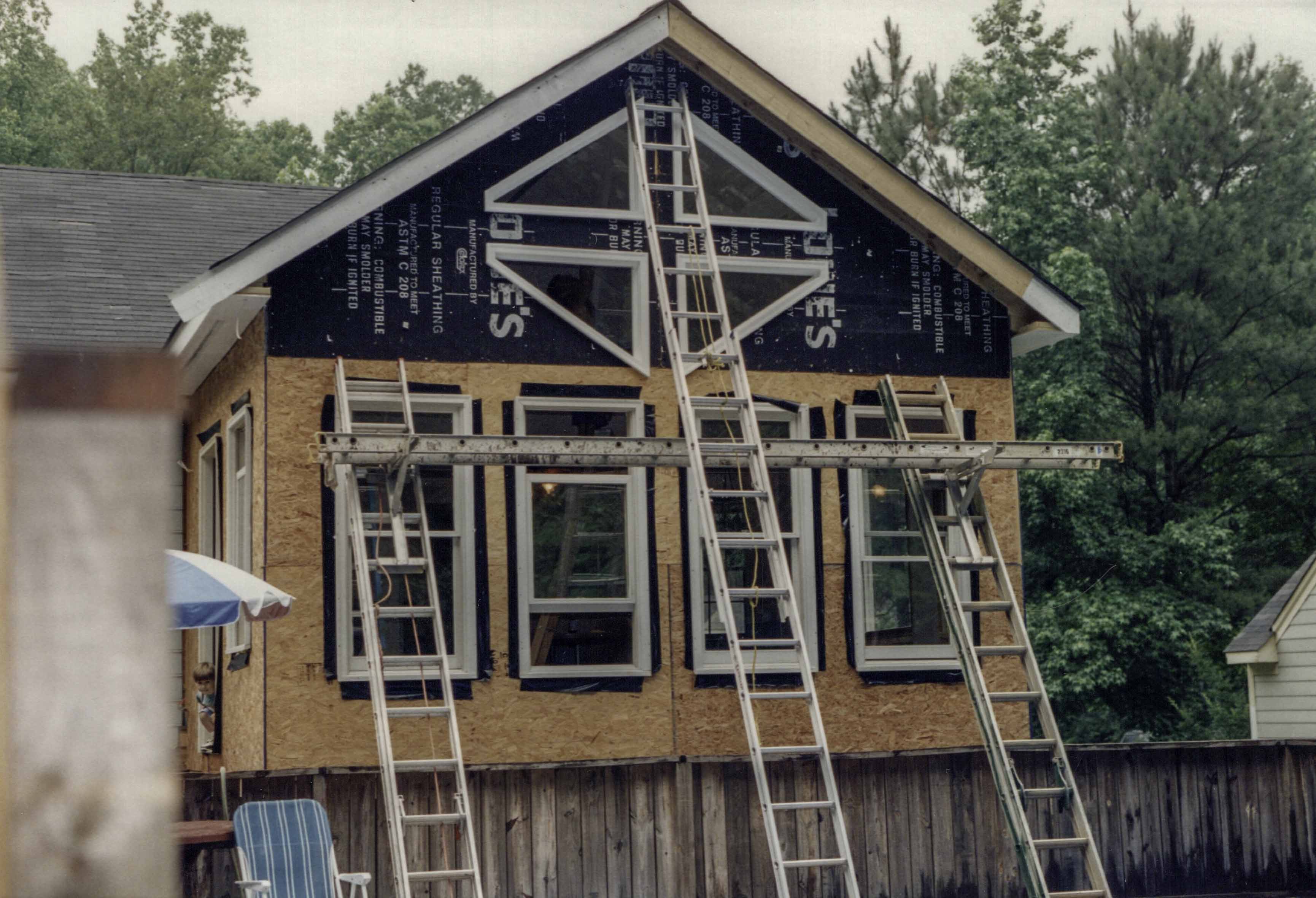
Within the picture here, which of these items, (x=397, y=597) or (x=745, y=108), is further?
(x=745, y=108)

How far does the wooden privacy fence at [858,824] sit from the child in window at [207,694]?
361cm

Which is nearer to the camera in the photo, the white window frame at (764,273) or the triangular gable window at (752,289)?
the white window frame at (764,273)

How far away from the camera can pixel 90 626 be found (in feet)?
4.97

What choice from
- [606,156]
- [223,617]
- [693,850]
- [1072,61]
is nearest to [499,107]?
[606,156]

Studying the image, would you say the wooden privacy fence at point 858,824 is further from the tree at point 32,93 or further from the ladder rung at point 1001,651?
the tree at point 32,93

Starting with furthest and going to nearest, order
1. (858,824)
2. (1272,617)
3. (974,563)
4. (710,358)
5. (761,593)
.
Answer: (1272,617) → (974,563) → (710,358) → (858,824) → (761,593)

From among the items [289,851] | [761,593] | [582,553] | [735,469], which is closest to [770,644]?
[761,593]

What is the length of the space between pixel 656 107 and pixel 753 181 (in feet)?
3.44

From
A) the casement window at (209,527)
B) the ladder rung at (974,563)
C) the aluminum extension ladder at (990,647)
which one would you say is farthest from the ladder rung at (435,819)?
the casement window at (209,527)

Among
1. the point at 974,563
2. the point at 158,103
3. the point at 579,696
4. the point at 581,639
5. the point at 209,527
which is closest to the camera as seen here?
the point at 974,563

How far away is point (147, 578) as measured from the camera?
1537 mm

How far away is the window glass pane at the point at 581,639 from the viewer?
510 inches

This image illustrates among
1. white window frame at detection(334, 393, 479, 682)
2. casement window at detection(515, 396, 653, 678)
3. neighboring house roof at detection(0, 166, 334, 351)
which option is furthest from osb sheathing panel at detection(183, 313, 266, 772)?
casement window at detection(515, 396, 653, 678)

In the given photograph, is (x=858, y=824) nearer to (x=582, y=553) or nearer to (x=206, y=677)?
(x=582, y=553)
